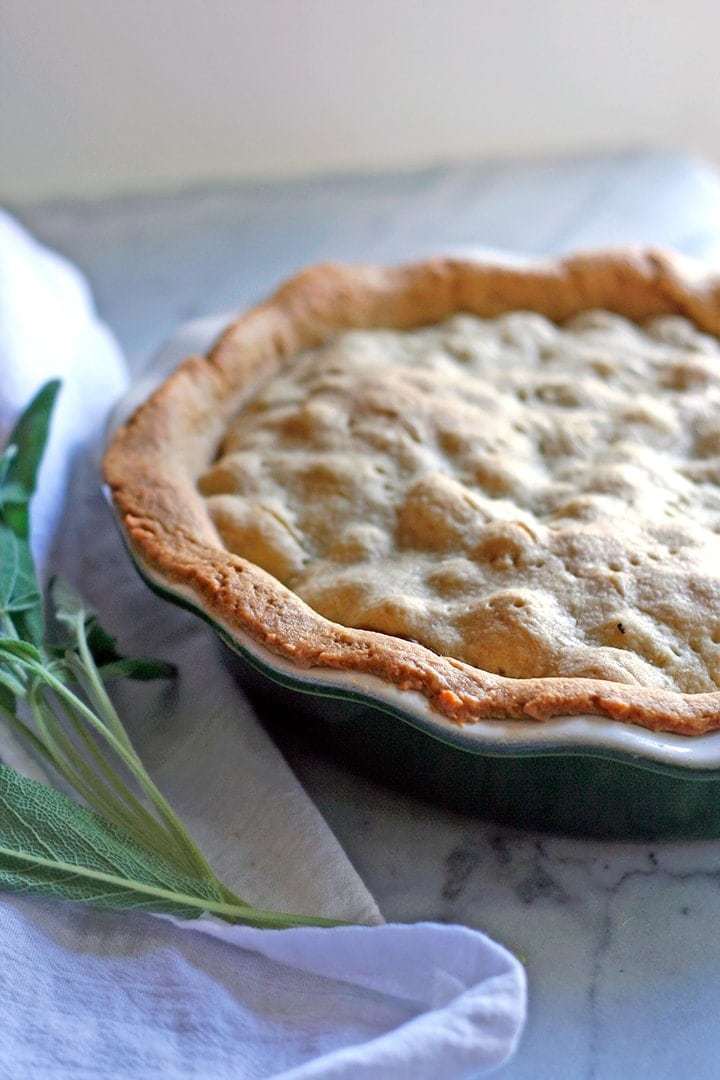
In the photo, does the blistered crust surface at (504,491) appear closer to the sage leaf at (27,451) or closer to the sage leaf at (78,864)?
the sage leaf at (27,451)

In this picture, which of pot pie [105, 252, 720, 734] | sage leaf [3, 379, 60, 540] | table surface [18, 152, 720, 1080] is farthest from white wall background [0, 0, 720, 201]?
sage leaf [3, 379, 60, 540]

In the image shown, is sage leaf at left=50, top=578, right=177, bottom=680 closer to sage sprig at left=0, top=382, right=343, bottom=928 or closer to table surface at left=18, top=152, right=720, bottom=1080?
Result: sage sprig at left=0, top=382, right=343, bottom=928

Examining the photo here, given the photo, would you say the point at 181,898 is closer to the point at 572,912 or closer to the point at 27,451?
the point at 572,912

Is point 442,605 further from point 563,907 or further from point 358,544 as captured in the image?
point 563,907

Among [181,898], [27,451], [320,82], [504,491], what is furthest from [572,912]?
[320,82]

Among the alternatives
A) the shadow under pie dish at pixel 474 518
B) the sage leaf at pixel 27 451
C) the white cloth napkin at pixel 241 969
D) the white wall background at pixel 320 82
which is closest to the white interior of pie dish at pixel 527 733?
the shadow under pie dish at pixel 474 518

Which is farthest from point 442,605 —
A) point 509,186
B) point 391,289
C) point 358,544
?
point 509,186

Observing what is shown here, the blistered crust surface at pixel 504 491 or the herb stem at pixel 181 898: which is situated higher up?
the blistered crust surface at pixel 504 491
